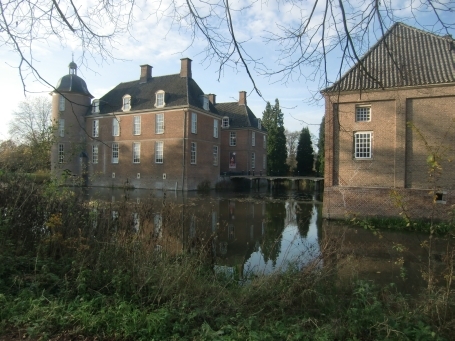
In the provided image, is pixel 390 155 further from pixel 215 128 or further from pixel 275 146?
pixel 275 146

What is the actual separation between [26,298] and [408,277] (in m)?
7.49

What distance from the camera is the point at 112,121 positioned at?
3594cm

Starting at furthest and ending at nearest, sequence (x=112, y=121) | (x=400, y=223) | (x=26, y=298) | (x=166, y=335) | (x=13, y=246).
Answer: (x=112, y=121)
(x=400, y=223)
(x=13, y=246)
(x=26, y=298)
(x=166, y=335)

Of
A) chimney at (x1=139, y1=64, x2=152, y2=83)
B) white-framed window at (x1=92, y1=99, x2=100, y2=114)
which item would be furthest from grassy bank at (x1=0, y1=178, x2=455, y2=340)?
chimney at (x1=139, y1=64, x2=152, y2=83)

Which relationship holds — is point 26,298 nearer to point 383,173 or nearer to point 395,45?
point 395,45

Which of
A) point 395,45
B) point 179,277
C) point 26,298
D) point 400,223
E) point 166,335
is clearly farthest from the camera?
point 400,223

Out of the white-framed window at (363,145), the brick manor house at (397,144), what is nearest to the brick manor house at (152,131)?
the brick manor house at (397,144)

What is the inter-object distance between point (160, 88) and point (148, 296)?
33.4 metres

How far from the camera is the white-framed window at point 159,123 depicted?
34000 millimetres

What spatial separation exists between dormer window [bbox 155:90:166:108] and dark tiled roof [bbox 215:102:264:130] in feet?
38.2

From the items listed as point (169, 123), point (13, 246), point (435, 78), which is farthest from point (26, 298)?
point (169, 123)

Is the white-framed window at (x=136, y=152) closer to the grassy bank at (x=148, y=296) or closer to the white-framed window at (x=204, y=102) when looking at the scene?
the white-framed window at (x=204, y=102)

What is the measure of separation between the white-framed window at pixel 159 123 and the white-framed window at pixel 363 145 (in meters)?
21.6

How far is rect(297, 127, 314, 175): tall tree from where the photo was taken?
158ft
